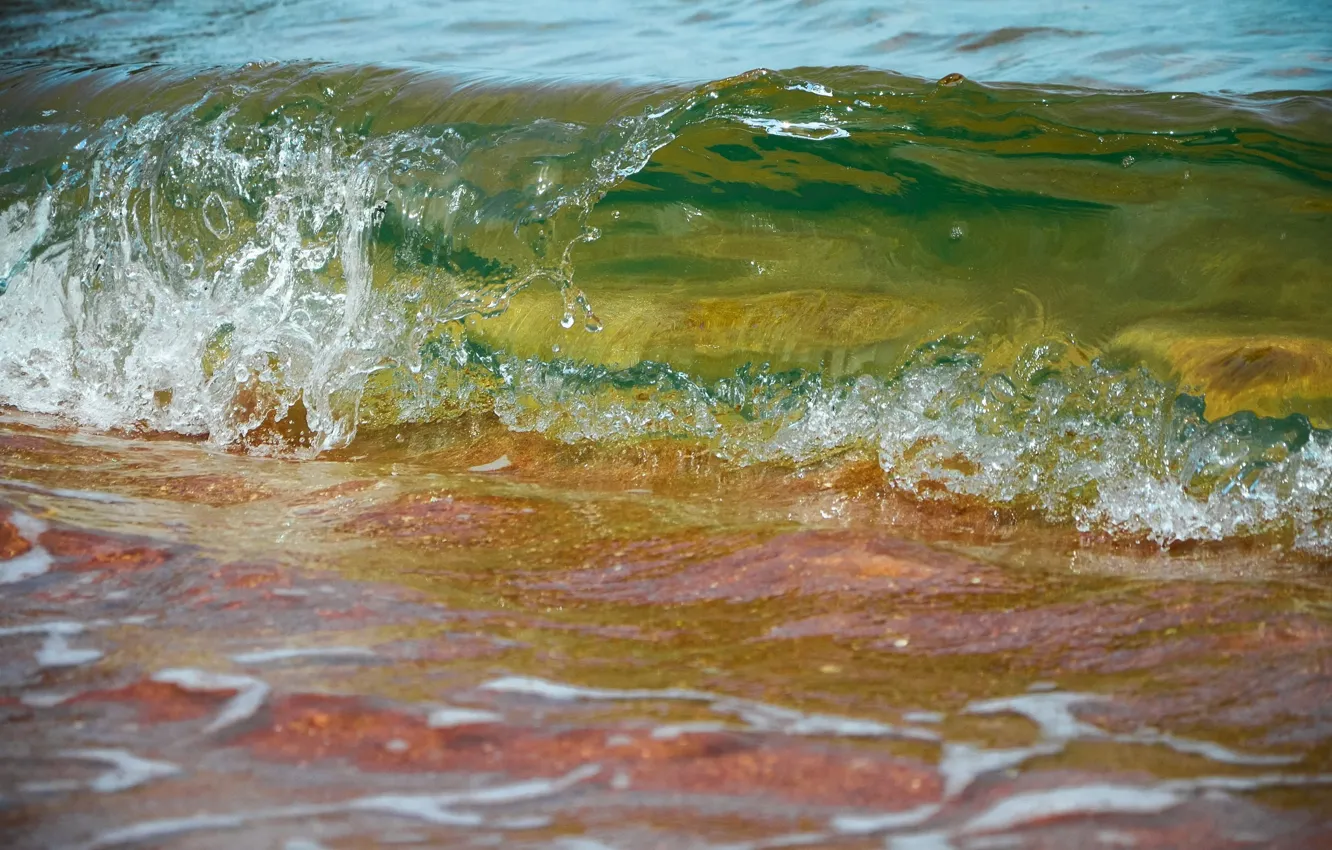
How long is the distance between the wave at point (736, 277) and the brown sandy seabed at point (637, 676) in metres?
0.46

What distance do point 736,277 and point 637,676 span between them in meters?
1.84

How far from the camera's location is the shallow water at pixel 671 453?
4.87 feet

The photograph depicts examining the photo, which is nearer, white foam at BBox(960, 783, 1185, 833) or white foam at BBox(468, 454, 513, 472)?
white foam at BBox(960, 783, 1185, 833)

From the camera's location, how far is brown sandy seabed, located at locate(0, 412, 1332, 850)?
4.58 ft

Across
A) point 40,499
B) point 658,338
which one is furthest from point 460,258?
point 40,499

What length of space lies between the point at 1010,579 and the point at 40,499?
2.02 metres

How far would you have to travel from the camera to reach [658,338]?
3318 millimetres

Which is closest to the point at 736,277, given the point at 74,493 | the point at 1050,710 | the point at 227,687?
the point at 74,493

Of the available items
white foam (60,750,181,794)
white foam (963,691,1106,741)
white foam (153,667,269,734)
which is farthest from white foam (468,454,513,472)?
white foam (963,691,1106,741)

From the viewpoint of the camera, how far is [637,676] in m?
1.72

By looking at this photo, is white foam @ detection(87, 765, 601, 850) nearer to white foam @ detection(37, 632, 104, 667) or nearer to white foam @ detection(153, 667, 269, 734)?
white foam @ detection(153, 667, 269, 734)

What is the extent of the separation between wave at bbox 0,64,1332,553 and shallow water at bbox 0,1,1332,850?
1cm

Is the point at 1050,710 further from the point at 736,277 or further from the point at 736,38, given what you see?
the point at 736,38

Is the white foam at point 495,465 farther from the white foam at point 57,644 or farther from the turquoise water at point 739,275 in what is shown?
the white foam at point 57,644
